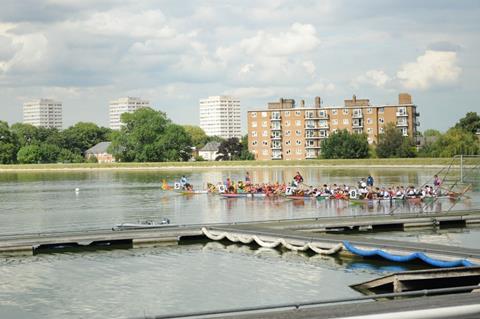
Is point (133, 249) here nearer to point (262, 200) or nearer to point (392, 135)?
Result: point (262, 200)

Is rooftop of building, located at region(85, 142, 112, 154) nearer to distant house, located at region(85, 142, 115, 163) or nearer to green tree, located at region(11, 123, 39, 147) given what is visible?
distant house, located at region(85, 142, 115, 163)

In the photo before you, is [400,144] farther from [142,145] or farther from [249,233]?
[249,233]

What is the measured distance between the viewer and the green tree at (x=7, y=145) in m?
160

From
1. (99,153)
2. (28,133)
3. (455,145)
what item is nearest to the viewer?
(455,145)

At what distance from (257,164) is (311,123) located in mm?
17911

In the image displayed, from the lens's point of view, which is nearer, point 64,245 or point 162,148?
point 64,245

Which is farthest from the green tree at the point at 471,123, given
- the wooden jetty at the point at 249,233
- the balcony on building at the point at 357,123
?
the wooden jetty at the point at 249,233

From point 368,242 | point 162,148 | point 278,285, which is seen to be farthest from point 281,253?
point 162,148

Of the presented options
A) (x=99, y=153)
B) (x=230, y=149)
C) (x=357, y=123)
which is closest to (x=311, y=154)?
(x=357, y=123)

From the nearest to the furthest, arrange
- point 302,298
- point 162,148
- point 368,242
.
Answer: point 302,298 → point 368,242 → point 162,148

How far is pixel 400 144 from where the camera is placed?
122938mm

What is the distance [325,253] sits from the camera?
1084 inches

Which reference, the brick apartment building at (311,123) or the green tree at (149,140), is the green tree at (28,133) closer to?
the green tree at (149,140)

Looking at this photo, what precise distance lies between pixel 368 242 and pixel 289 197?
93.5ft
